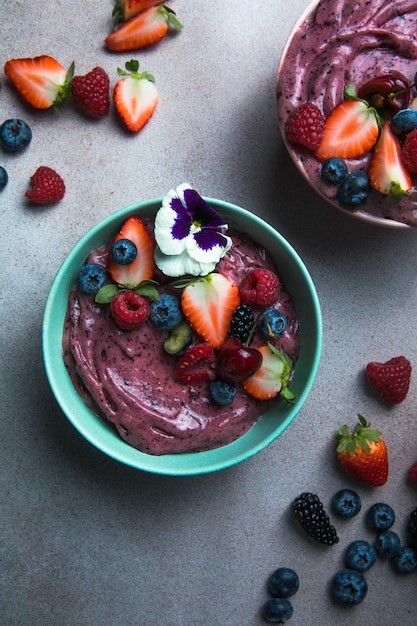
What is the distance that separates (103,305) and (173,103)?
3.04 ft

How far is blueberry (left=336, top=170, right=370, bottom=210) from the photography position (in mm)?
2320

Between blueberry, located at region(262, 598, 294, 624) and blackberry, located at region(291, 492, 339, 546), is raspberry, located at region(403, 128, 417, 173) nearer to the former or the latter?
blackberry, located at region(291, 492, 339, 546)

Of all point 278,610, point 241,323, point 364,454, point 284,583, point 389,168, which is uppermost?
point 389,168

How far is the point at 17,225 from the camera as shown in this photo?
2648 mm

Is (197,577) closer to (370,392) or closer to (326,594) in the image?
(326,594)

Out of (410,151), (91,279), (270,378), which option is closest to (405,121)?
(410,151)

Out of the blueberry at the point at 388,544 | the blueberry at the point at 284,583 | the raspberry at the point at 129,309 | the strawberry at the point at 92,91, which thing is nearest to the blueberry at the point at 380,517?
the blueberry at the point at 388,544

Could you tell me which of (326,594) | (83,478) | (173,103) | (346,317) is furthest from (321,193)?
(326,594)

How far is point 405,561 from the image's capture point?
8.77 feet

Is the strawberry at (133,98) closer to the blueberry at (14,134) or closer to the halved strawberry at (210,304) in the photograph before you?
the blueberry at (14,134)

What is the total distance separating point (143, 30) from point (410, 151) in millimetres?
1155

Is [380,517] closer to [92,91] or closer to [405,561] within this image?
[405,561]

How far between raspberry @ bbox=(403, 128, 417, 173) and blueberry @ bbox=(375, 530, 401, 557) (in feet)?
4.66

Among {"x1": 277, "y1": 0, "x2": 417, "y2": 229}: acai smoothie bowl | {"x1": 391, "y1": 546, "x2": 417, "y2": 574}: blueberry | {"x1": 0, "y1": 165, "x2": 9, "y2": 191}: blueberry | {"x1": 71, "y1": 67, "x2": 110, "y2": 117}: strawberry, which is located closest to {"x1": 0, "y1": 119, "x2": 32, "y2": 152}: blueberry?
{"x1": 0, "y1": 165, "x2": 9, "y2": 191}: blueberry
